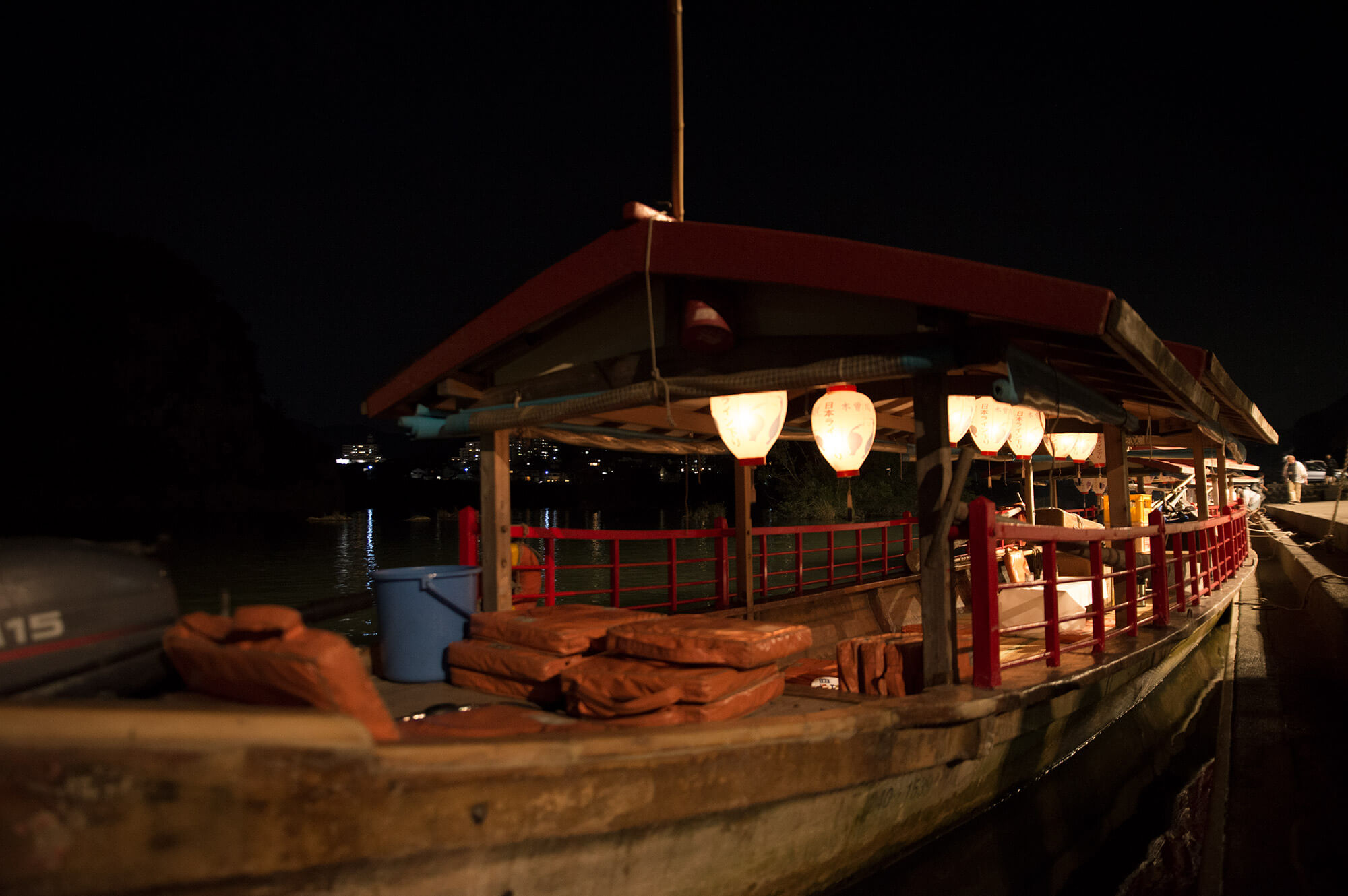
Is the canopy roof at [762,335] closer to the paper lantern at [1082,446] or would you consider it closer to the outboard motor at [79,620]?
the outboard motor at [79,620]

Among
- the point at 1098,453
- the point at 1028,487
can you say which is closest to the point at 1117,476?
the point at 1098,453

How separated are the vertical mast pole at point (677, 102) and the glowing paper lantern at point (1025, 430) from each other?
450cm

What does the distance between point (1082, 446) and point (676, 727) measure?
9.57 metres

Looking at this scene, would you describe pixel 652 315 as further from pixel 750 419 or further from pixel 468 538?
pixel 468 538

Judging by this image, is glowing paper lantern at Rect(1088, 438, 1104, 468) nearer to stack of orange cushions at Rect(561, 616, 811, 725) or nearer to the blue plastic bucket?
stack of orange cushions at Rect(561, 616, 811, 725)

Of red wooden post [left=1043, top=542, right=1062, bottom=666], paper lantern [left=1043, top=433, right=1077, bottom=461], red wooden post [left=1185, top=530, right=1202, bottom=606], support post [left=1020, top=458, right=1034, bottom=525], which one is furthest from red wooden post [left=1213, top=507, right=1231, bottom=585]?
red wooden post [left=1043, top=542, right=1062, bottom=666]

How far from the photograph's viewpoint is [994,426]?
729 cm

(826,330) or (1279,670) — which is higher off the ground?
(826,330)

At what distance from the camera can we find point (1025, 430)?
800 centimetres

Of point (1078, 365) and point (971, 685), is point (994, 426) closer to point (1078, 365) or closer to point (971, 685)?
point (1078, 365)

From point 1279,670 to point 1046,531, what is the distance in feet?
22.3

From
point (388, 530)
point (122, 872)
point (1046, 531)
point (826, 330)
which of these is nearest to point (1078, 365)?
point (1046, 531)

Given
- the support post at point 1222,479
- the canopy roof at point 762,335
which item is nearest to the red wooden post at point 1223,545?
the support post at point 1222,479

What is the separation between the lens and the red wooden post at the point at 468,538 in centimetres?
580
